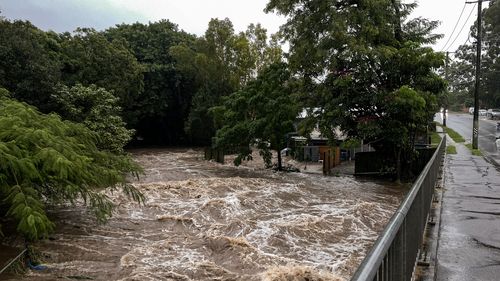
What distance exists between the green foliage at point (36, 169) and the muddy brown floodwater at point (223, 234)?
3.52ft

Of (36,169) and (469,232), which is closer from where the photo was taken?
(469,232)

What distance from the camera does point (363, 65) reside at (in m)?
17.9

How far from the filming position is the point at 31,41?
82.4 feet

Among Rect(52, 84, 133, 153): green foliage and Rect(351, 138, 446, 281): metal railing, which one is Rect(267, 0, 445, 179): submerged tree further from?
Rect(351, 138, 446, 281): metal railing

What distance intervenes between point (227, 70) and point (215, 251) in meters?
28.7

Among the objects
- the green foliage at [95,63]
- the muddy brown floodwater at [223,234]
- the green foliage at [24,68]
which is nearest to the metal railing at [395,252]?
the muddy brown floodwater at [223,234]

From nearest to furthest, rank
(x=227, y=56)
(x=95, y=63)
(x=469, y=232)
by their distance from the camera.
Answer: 1. (x=469, y=232)
2. (x=95, y=63)
3. (x=227, y=56)

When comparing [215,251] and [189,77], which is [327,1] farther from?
[189,77]

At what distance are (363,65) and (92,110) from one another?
49.2 ft

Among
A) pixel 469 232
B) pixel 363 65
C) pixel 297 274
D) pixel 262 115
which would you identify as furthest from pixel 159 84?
pixel 469 232

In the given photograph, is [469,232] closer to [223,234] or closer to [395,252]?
[395,252]

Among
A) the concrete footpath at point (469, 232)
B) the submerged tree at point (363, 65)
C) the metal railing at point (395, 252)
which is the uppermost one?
the submerged tree at point (363, 65)

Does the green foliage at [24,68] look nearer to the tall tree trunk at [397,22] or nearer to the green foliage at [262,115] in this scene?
the green foliage at [262,115]

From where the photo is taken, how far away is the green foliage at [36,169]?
8258 mm
